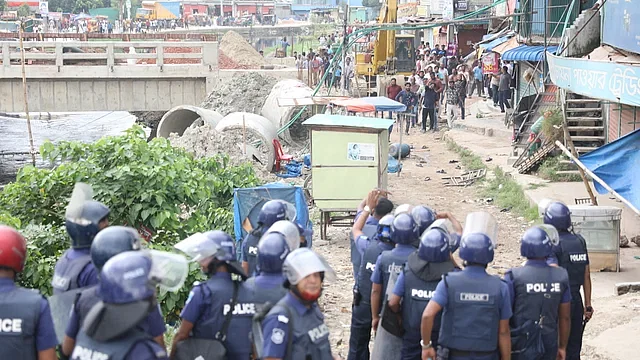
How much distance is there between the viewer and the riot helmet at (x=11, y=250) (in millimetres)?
4980

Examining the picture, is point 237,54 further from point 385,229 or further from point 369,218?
point 385,229

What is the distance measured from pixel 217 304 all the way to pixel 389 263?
1790 mm

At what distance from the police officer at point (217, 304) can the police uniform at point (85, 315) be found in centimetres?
50

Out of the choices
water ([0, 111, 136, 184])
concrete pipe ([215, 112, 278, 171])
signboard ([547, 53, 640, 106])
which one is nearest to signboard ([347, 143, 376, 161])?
signboard ([547, 53, 640, 106])

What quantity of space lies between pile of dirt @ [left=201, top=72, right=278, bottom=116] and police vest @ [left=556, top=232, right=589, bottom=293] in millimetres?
21273

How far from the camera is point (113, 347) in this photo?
4.24 metres

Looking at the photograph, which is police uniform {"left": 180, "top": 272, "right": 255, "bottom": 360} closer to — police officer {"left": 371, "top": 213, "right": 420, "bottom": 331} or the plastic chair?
police officer {"left": 371, "top": 213, "right": 420, "bottom": 331}

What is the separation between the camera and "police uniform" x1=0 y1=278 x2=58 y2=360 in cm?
491

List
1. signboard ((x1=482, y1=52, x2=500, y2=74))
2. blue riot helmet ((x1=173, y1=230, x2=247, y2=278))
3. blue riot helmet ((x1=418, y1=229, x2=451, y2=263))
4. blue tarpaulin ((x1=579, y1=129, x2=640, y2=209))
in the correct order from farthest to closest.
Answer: signboard ((x1=482, y1=52, x2=500, y2=74)), blue tarpaulin ((x1=579, y1=129, x2=640, y2=209)), blue riot helmet ((x1=418, y1=229, x2=451, y2=263)), blue riot helmet ((x1=173, y1=230, x2=247, y2=278))

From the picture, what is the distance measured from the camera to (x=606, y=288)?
11.4m

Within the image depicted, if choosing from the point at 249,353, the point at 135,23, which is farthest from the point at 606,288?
the point at 135,23

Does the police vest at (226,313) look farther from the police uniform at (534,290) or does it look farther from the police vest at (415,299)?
the police uniform at (534,290)

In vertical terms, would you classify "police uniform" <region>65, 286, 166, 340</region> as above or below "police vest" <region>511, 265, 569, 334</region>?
above

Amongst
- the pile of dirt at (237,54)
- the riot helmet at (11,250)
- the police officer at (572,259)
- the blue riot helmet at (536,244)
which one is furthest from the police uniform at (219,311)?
the pile of dirt at (237,54)
